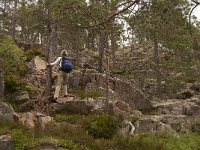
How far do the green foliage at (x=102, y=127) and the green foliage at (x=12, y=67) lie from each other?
13.1ft

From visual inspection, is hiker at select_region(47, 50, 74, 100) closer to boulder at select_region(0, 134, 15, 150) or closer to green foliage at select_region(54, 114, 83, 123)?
green foliage at select_region(54, 114, 83, 123)

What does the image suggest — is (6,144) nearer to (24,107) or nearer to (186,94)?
(24,107)

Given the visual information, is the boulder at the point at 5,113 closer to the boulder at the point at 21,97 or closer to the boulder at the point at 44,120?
the boulder at the point at 44,120

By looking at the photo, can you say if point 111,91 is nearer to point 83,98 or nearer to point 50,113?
point 83,98

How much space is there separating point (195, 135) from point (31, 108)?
23.7 ft

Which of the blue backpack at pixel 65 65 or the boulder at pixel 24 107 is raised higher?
the blue backpack at pixel 65 65

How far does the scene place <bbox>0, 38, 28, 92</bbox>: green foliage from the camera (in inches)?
667

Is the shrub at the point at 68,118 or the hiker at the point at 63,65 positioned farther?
the hiker at the point at 63,65

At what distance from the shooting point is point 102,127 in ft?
47.0

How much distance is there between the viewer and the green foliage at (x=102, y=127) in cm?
1422

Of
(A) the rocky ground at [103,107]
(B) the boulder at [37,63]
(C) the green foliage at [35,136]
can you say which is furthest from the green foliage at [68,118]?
(B) the boulder at [37,63]

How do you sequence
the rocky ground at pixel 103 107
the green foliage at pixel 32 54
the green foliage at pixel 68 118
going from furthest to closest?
the green foliage at pixel 32 54
the green foliage at pixel 68 118
the rocky ground at pixel 103 107

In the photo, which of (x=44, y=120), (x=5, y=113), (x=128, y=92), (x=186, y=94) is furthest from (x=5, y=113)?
(x=186, y=94)

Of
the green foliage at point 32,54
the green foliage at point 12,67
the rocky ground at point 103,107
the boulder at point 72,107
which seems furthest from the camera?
the green foliage at point 32,54
